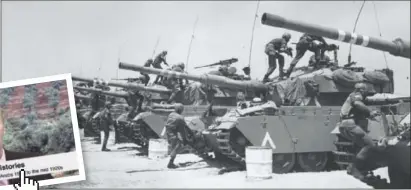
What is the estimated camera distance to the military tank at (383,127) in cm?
585

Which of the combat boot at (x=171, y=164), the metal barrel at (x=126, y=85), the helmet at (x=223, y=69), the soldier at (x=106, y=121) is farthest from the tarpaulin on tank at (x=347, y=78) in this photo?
the soldier at (x=106, y=121)

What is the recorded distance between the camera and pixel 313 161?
8.12 meters

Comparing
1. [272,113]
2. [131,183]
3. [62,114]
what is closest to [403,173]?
[272,113]

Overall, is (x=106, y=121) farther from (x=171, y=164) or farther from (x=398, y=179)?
(x=398, y=179)

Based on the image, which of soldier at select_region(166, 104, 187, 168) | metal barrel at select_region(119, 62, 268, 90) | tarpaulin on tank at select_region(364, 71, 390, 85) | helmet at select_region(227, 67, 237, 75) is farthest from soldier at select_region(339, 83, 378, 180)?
soldier at select_region(166, 104, 187, 168)

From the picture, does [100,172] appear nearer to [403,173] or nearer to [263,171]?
[263,171]

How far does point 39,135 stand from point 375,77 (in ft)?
16.6

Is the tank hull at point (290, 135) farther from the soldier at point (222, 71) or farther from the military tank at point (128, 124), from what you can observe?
the military tank at point (128, 124)

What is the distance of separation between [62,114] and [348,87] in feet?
15.3

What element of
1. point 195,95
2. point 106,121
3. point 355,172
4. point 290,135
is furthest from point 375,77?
point 106,121

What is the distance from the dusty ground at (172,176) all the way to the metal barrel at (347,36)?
1.86 m

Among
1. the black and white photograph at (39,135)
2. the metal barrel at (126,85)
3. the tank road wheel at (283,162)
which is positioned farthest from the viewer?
the metal barrel at (126,85)

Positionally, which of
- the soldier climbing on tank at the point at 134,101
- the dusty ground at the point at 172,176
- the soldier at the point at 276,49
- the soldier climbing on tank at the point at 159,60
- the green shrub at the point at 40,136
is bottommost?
the dusty ground at the point at 172,176

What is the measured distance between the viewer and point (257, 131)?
771cm
